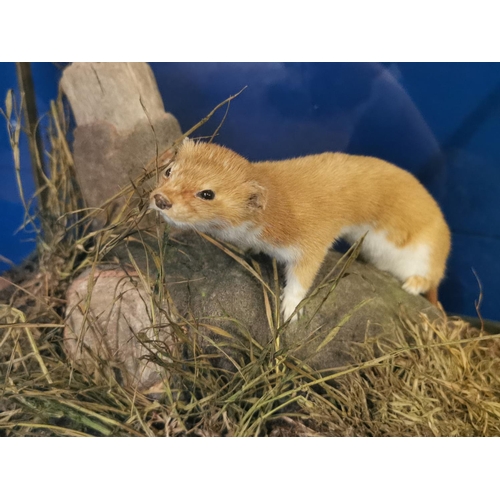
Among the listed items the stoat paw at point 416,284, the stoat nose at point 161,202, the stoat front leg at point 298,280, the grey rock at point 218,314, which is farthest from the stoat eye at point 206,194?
the stoat paw at point 416,284

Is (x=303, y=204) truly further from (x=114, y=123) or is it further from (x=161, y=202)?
(x=114, y=123)

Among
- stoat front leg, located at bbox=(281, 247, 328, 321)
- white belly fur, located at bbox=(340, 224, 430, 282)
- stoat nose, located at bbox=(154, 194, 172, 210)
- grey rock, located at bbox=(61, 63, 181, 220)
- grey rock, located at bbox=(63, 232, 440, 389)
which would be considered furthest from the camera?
white belly fur, located at bbox=(340, 224, 430, 282)

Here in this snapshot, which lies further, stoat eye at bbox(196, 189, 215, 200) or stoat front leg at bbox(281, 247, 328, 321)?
stoat front leg at bbox(281, 247, 328, 321)

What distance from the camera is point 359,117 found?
181cm

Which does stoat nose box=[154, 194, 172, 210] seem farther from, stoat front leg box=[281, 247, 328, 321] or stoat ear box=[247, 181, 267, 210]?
stoat front leg box=[281, 247, 328, 321]

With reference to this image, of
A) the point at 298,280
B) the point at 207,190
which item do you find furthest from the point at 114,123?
the point at 298,280

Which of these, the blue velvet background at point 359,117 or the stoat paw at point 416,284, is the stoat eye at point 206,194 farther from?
the stoat paw at point 416,284

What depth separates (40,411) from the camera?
1370mm

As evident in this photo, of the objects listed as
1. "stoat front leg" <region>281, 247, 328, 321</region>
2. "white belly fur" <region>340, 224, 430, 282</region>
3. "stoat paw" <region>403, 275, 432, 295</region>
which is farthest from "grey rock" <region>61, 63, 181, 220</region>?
"stoat paw" <region>403, 275, 432, 295</region>

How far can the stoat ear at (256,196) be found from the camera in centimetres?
138

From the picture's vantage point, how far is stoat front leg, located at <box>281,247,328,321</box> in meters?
1.61

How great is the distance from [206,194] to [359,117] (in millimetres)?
828
